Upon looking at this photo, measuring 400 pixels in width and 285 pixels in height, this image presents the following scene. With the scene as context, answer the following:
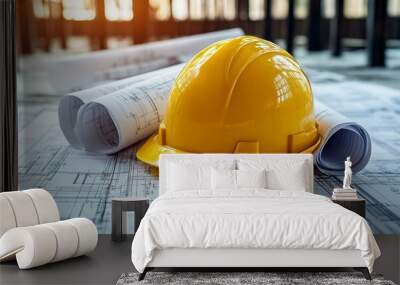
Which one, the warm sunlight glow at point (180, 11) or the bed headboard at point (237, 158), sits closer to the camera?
the bed headboard at point (237, 158)

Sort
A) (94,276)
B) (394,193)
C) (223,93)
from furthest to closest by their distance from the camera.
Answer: (394,193)
(223,93)
(94,276)

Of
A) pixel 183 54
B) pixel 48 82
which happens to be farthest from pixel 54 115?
pixel 183 54

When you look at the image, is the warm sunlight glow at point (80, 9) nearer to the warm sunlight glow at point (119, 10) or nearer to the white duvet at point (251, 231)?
the warm sunlight glow at point (119, 10)

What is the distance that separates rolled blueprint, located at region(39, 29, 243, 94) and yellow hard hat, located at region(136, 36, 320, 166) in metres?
0.39

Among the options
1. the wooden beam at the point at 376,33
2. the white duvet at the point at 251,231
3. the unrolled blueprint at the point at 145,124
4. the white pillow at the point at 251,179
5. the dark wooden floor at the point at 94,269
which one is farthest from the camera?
the wooden beam at the point at 376,33

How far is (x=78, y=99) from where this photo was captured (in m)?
6.25

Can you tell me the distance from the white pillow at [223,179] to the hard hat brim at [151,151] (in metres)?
0.58

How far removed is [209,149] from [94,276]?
4.54 ft

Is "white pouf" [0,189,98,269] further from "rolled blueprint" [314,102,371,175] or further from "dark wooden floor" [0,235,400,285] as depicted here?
"rolled blueprint" [314,102,371,175]

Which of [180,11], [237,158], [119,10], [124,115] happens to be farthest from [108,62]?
[237,158]

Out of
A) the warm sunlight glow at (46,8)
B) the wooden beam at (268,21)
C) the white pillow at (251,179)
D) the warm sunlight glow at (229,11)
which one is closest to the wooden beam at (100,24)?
the warm sunlight glow at (46,8)

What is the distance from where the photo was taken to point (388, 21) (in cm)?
615

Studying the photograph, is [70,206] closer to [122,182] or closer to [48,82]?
[122,182]

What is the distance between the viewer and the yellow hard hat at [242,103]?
5574 millimetres
